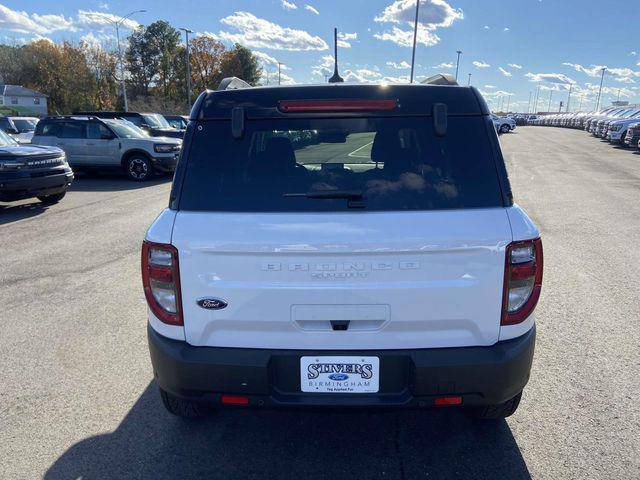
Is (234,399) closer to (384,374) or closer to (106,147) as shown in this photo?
(384,374)

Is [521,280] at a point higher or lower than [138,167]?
higher

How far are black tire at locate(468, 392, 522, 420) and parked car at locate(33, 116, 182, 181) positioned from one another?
44.8ft

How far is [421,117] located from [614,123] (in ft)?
96.7

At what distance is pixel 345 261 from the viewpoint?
2236mm

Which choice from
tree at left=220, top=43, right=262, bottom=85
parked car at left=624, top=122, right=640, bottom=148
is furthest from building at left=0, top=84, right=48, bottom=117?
parked car at left=624, top=122, right=640, bottom=148

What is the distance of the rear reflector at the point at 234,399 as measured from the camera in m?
2.40

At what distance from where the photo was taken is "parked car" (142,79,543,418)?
224 cm

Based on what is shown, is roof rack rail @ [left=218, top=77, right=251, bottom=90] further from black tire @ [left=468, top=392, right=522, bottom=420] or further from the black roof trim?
black tire @ [left=468, top=392, right=522, bottom=420]

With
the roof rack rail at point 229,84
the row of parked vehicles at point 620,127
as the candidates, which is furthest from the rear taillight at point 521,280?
the row of parked vehicles at point 620,127

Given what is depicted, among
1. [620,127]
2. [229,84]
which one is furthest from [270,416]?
[620,127]

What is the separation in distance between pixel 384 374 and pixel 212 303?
861mm

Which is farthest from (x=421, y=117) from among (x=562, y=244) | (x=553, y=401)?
(x=562, y=244)

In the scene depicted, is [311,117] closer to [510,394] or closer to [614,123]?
[510,394]

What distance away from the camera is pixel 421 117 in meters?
2.43
